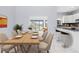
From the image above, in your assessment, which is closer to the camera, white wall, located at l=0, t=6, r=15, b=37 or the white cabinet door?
white wall, located at l=0, t=6, r=15, b=37

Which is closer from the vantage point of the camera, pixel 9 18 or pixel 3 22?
pixel 9 18

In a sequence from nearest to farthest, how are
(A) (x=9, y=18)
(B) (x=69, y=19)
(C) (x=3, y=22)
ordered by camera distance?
1. (A) (x=9, y=18)
2. (C) (x=3, y=22)
3. (B) (x=69, y=19)

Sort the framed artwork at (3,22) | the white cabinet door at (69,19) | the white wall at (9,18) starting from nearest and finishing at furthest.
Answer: the white wall at (9,18) → the framed artwork at (3,22) → the white cabinet door at (69,19)

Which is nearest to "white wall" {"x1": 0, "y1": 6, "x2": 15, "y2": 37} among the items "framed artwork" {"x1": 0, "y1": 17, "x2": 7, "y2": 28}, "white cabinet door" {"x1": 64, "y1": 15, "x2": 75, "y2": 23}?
"framed artwork" {"x1": 0, "y1": 17, "x2": 7, "y2": 28}

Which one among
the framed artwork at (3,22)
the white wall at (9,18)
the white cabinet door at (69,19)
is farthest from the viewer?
the white cabinet door at (69,19)

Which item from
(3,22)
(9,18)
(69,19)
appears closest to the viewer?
(9,18)

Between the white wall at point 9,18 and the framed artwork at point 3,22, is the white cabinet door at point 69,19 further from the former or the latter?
the framed artwork at point 3,22

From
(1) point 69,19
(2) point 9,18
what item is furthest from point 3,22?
(1) point 69,19

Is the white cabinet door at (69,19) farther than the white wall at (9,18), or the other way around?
the white cabinet door at (69,19)

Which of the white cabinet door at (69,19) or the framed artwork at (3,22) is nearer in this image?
the framed artwork at (3,22)

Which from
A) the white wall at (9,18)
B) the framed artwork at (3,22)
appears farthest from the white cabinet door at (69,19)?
the framed artwork at (3,22)

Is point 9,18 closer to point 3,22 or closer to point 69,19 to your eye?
point 3,22

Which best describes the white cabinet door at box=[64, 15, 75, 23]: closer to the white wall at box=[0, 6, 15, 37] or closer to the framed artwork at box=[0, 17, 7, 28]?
the white wall at box=[0, 6, 15, 37]
